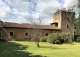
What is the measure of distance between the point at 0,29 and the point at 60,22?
17.4m

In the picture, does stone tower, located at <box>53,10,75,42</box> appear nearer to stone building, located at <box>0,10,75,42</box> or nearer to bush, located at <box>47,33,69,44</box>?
stone building, located at <box>0,10,75,42</box>

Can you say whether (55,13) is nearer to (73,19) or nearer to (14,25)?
(73,19)

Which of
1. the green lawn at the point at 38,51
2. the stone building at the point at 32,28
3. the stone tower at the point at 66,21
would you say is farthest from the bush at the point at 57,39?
the green lawn at the point at 38,51

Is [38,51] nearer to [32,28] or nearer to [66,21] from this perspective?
[32,28]

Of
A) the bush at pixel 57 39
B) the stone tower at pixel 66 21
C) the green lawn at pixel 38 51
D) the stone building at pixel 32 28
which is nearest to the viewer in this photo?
the green lawn at pixel 38 51

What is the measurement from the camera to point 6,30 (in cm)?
4362

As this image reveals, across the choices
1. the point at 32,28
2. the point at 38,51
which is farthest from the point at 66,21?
the point at 38,51

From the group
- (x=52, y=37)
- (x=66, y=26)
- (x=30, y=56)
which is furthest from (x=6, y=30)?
(x=30, y=56)

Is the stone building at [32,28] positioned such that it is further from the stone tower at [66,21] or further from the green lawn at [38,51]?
the green lawn at [38,51]

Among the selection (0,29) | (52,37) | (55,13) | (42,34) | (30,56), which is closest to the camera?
(30,56)

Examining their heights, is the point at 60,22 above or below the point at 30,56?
above

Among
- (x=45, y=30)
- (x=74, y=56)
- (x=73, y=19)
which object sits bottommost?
(x=74, y=56)

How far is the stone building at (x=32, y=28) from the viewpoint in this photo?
143ft

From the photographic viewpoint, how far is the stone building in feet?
143
